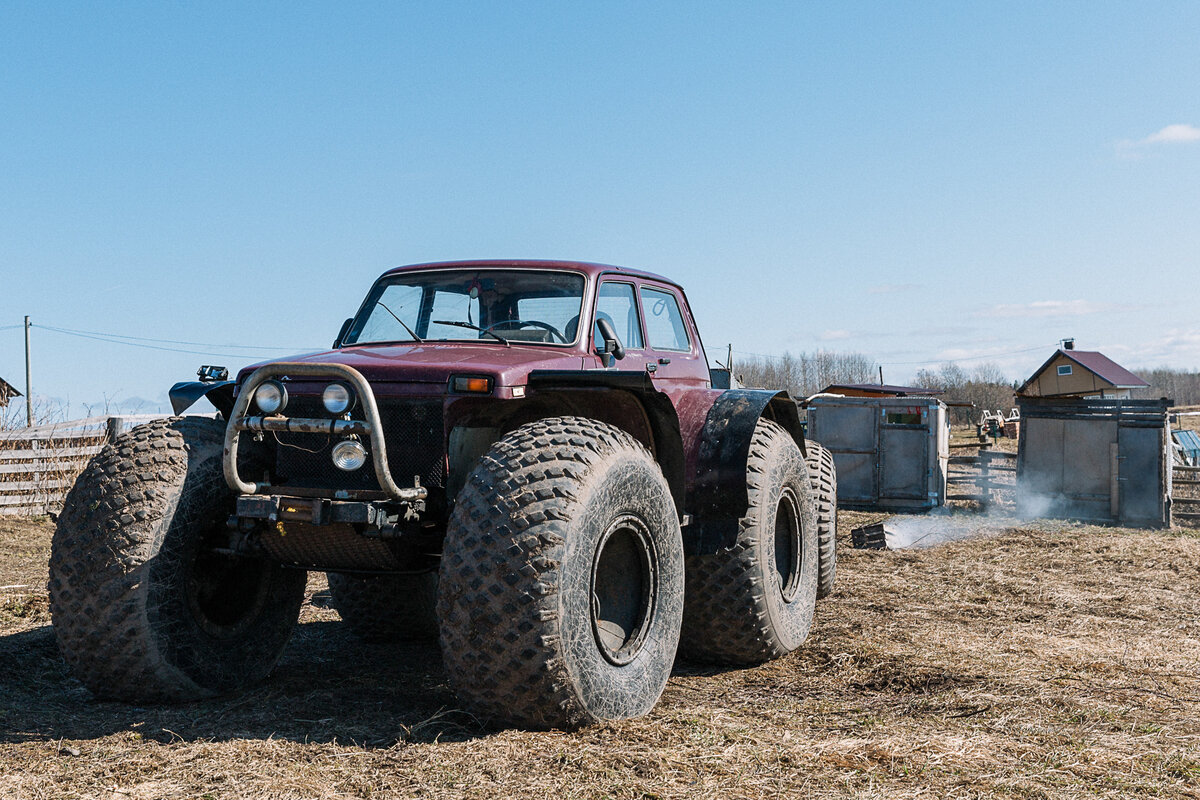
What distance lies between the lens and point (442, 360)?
468 cm

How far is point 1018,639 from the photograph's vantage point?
629 centimetres

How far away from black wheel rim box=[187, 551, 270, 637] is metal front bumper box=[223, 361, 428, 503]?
71 cm

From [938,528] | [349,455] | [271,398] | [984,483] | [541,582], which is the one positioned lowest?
[938,528]

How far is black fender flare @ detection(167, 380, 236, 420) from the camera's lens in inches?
208

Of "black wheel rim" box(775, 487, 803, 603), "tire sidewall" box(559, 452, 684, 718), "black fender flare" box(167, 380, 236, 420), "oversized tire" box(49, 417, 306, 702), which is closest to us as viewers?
"tire sidewall" box(559, 452, 684, 718)

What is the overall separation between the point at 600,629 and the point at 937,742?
148 centimetres

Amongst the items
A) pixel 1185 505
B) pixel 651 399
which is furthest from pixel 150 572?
pixel 1185 505

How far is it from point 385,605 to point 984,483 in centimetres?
1277

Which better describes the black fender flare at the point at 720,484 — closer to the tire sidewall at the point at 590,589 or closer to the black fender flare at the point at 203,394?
the tire sidewall at the point at 590,589

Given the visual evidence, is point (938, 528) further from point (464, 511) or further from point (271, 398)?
point (271, 398)

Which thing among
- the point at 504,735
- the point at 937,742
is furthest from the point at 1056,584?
the point at 504,735

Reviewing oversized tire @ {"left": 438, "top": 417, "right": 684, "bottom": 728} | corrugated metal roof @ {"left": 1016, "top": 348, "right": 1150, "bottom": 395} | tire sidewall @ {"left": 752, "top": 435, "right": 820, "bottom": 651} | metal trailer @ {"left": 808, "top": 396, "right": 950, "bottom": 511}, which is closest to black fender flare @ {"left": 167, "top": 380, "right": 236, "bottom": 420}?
oversized tire @ {"left": 438, "top": 417, "right": 684, "bottom": 728}

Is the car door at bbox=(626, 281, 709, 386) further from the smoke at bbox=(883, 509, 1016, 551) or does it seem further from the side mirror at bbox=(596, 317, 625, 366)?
the smoke at bbox=(883, 509, 1016, 551)

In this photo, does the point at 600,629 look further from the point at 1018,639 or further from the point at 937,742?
the point at 1018,639
